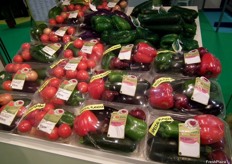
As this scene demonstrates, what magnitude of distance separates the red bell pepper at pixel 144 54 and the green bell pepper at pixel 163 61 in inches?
2.0

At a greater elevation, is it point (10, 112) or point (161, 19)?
point (161, 19)

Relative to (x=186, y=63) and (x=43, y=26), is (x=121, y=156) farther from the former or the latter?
(x=43, y=26)

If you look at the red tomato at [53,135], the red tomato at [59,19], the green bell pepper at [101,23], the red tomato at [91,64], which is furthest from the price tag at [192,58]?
the red tomato at [59,19]

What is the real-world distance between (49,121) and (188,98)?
656 millimetres

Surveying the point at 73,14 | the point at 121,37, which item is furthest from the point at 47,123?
the point at 73,14

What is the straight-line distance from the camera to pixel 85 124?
95 cm

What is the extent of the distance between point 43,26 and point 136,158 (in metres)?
1.34

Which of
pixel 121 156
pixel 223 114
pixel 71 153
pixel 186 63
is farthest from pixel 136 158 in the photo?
Result: pixel 186 63

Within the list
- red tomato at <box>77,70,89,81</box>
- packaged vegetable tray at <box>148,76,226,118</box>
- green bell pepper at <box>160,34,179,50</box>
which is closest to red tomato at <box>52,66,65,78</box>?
red tomato at <box>77,70,89,81</box>

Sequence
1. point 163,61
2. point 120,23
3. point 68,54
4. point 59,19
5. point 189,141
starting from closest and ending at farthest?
1. point 189,141
2. point 163,61
3. point 68,54
4. point 120,23
5. point 59,19

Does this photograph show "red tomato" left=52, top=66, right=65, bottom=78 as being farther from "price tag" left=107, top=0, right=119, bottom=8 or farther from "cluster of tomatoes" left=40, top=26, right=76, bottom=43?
"price tag" left=107, top=0, right=119, bottom=8

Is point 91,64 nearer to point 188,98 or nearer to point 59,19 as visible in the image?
point 188,98

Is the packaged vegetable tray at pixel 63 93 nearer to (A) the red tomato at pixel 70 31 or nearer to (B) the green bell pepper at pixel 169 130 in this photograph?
(B) the green bell pepper at pixel 169 130

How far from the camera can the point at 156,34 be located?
4.96 feet
